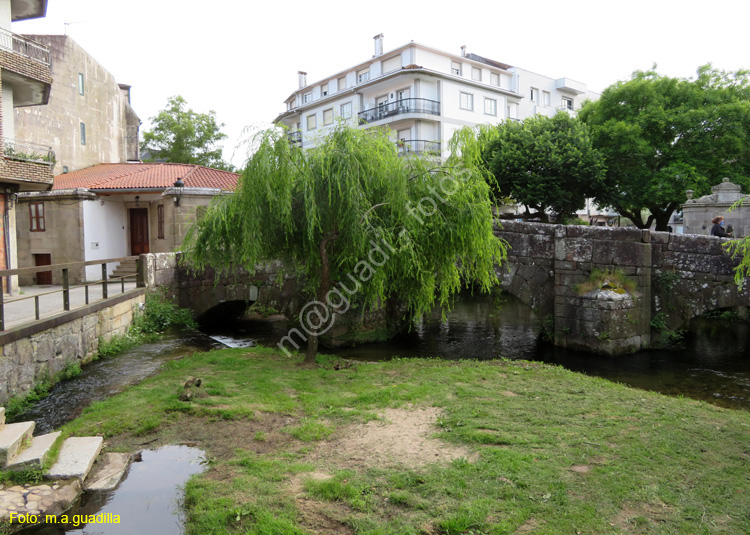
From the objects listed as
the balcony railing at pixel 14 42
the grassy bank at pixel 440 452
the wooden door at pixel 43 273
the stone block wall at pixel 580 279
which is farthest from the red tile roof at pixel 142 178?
the grassy bank at pixel 440 452

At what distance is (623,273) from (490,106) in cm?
2634

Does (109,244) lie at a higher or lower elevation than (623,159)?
lower

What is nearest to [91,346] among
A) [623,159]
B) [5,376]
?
[5,376]

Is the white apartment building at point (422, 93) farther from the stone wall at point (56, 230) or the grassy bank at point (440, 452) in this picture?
the grassy bank at point (440, 452)

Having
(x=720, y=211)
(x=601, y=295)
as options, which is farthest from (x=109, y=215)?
(x=720, y=211)

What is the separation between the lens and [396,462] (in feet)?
15.3

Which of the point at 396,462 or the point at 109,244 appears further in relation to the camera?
the point at 109,244

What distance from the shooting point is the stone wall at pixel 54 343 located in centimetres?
707

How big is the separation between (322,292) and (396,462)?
14.2 ft

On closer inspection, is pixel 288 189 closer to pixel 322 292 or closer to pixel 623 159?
pixel 322 292

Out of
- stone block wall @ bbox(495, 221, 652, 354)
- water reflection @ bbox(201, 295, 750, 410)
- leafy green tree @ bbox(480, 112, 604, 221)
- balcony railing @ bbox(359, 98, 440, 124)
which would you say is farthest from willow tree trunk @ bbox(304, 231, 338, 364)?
balcony railing @ bbox(359, 98, 440, 124)

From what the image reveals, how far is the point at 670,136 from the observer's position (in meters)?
22.4

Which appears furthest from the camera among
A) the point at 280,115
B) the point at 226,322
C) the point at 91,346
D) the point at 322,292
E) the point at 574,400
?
the point at 280,115

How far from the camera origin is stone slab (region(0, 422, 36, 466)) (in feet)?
14.5
